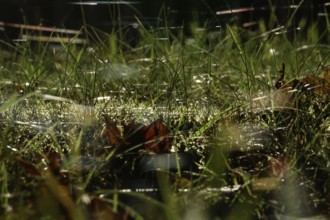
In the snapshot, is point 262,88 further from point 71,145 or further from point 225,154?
point 71,145

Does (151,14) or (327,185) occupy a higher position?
(151,14)

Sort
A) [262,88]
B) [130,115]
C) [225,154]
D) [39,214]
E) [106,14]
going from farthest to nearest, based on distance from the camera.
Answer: [106,14] → [262,88] → [130,115] → [225,154] → [39,214]

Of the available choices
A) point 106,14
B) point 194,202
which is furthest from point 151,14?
point 194,202

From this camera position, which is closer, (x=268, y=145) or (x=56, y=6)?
(x=268, y=145)

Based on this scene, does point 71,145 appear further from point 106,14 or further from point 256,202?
point 106,14

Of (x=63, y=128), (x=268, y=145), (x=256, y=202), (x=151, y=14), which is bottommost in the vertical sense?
(x=256, y=202)

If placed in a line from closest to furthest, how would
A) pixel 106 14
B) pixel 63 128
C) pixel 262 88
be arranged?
pixel 63 128 → pixel 262 88 → pixel 106 14

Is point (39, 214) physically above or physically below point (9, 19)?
below

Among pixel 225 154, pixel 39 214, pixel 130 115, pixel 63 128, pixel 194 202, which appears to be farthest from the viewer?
pixel 130 115

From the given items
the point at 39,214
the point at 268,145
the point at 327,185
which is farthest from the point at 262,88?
the point at 39,214
